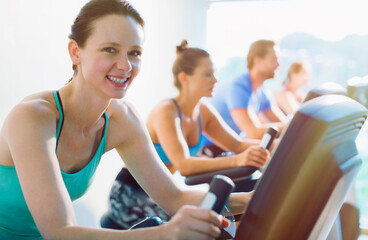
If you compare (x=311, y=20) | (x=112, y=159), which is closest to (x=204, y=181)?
(x=112, y=159)

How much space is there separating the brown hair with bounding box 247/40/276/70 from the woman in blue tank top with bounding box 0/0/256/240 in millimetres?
1830

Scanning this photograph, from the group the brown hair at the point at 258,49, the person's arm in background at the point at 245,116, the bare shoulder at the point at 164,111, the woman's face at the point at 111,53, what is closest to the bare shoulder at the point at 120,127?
the woman's face at the point at 111,53

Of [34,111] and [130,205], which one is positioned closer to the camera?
[34,111]

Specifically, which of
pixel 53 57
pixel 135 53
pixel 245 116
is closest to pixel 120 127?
pixel 135 53

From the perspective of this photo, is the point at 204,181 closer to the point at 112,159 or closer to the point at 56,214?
the point at 56,214

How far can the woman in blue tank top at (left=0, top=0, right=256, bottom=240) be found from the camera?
2.47 ft

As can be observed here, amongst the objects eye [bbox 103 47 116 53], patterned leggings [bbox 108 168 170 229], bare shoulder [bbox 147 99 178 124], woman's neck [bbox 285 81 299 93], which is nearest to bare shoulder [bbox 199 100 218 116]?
bare shoulder [bbox 147 99 178 124]

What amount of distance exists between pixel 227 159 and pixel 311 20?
2.67 metres

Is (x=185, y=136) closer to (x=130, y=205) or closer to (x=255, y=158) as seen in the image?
(x=130, y=205)

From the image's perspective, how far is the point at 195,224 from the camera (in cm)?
51

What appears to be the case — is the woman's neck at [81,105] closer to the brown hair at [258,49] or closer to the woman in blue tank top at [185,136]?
the woman in blue tank top at [185,136]

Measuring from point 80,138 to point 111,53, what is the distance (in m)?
0.25

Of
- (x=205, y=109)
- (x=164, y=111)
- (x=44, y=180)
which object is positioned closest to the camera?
(x=44, y=180)

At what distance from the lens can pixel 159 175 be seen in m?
1.07
